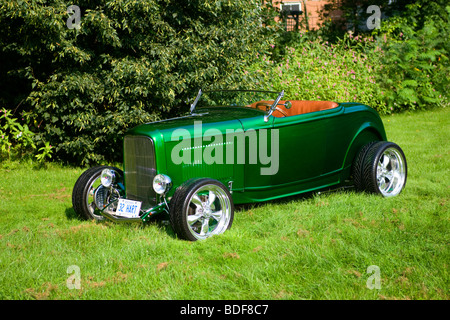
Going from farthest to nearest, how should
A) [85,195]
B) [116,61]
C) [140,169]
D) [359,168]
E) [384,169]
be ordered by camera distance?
[116,61]
[384,169]
[359,168]
[85,195]
[140,169]

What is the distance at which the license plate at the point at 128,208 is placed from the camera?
15.8 feet

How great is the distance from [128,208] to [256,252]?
135cm

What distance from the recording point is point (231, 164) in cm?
527

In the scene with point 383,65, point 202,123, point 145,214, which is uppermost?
point 383,65

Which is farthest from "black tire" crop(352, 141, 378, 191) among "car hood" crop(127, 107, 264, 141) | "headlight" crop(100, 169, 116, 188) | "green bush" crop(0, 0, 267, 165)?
"green bush" crop(0, 0, 267, 165)

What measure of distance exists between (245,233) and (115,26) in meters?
4.46

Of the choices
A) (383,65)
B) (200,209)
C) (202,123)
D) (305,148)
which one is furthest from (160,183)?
(383,65)

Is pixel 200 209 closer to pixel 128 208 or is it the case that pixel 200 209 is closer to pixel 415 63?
pixel 128 208

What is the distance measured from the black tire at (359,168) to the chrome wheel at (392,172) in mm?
266

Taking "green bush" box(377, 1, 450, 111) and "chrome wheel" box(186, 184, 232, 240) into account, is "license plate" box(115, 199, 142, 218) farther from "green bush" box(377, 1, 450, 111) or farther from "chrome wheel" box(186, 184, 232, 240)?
"green bush" box(377, 1, 450, 111)

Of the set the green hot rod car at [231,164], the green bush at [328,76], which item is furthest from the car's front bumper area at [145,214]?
the green bush at [328,76]
